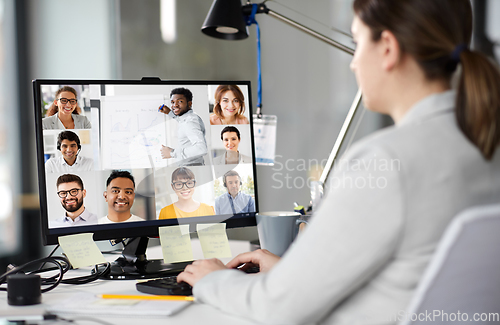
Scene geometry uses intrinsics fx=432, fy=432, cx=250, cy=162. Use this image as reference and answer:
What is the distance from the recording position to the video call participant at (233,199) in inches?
39.9

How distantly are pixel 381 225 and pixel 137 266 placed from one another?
643 millimetres

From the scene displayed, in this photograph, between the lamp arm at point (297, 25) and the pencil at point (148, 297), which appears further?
the lamp arm at point (297, 25)

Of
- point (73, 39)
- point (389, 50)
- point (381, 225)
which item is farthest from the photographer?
point (73, 39)

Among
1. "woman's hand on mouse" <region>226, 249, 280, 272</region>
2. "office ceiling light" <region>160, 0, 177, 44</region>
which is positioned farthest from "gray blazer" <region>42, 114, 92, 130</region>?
"office ceiling light" <region>160, 0, 177, 44</region>

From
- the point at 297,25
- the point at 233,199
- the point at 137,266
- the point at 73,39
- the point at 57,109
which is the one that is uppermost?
the point at 73,39

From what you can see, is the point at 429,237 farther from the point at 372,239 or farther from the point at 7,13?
the point at 7,13

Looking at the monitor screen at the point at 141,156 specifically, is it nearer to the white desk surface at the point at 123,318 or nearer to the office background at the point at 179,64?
the white desk surface at the point at 123,318

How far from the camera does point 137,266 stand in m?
0.96

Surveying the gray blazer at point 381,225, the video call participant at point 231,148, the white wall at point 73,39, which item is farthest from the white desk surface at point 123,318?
the white wall at point 73,39

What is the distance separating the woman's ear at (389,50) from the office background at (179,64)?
1184 mm

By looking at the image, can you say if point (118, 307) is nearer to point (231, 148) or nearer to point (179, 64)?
point (231, 148)

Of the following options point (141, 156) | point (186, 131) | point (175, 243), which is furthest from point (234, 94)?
point (175, 243)

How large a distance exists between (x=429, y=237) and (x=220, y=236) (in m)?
0.59

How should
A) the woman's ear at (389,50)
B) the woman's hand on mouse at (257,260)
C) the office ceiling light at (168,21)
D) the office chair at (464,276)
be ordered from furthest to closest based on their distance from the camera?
the office ceiling light at (168,21)
the woman's hand on mouse at (257,260)
the woman's ear at (389,50)
the office chair at (464,276)
